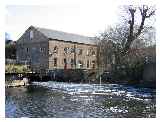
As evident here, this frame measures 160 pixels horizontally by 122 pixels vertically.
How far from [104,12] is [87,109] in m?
0.96

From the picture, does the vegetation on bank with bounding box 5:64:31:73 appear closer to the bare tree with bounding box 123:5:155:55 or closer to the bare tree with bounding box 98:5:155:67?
the bare tree with bounding box 98:5:155:67

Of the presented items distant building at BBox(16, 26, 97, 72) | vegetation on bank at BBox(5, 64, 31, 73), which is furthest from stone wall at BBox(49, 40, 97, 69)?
vegetation on bank at BBox(5, 64, 31, 73)

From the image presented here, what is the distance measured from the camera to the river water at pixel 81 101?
460 centimetres

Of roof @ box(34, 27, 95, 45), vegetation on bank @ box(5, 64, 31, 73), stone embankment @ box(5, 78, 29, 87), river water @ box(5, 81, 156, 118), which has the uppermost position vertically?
roof @ box(34, 27, 95, 45)

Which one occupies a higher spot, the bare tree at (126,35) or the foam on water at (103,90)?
the bare tree at (126,35)

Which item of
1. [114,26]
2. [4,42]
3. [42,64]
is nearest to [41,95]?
[42,64]

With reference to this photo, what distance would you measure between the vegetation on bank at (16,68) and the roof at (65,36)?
0.39 m

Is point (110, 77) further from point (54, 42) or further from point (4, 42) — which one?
point (4, 42)

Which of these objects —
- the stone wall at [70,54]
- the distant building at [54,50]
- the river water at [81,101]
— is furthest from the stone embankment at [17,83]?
the stone wall at [70,54]

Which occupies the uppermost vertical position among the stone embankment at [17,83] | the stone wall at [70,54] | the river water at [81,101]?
the stone wall at [70,54]

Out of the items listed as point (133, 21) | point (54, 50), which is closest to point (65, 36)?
point (54, 50)

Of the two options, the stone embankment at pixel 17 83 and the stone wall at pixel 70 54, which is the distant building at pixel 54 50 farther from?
the stone embankment at pixel 17 83

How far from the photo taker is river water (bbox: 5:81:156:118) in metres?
4.60

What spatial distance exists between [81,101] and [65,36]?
65cm
